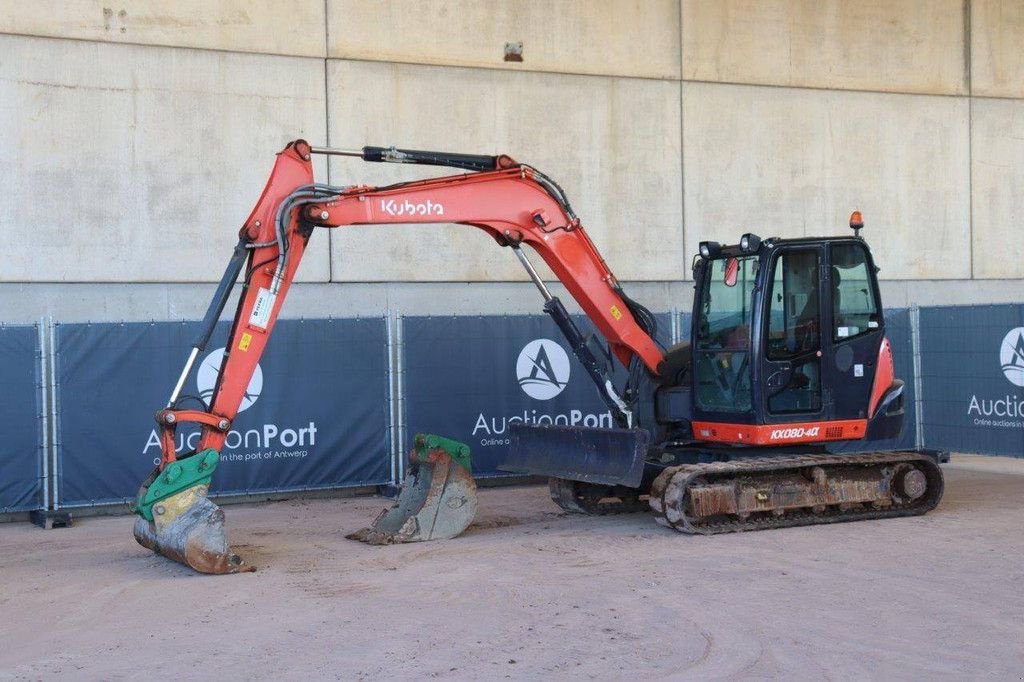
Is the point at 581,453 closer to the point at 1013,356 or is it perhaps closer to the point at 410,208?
the point at 410,208

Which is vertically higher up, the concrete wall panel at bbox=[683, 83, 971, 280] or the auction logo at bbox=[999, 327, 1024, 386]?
the concrete wall panel at bbox=[683, 83, 971, 280]

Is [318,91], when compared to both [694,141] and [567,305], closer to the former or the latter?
[567,305]

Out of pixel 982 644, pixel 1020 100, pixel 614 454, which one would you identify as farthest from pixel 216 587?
pixel 1020 100

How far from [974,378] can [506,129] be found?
686 centimetres

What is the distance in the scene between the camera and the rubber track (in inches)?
431

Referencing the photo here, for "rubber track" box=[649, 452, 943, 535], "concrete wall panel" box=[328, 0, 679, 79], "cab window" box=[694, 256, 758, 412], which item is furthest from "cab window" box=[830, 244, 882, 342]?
"concrete wall panel" box=[328, 0, 679, 79]

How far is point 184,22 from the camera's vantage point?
15.2 meters

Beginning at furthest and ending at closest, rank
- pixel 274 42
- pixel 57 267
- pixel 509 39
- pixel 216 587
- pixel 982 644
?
pixel 509 39 → pixel 274 42 → pixel 57 267 → pixel 216 587 → pixel 982 644

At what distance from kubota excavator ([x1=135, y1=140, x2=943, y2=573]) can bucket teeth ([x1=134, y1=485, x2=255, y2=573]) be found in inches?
27.6

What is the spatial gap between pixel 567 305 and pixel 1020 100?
867 centimetres

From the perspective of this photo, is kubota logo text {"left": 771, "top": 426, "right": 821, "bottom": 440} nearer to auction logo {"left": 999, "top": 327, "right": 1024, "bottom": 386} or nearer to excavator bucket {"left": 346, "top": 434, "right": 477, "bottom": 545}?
excavator bucket {"left": 346, "top": 434, "right": 477, "bottom": 545}

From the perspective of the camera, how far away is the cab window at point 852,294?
11398 mm

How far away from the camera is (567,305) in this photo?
17.0 metres

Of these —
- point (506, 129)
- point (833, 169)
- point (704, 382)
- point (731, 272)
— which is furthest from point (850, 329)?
point (833, 169)
